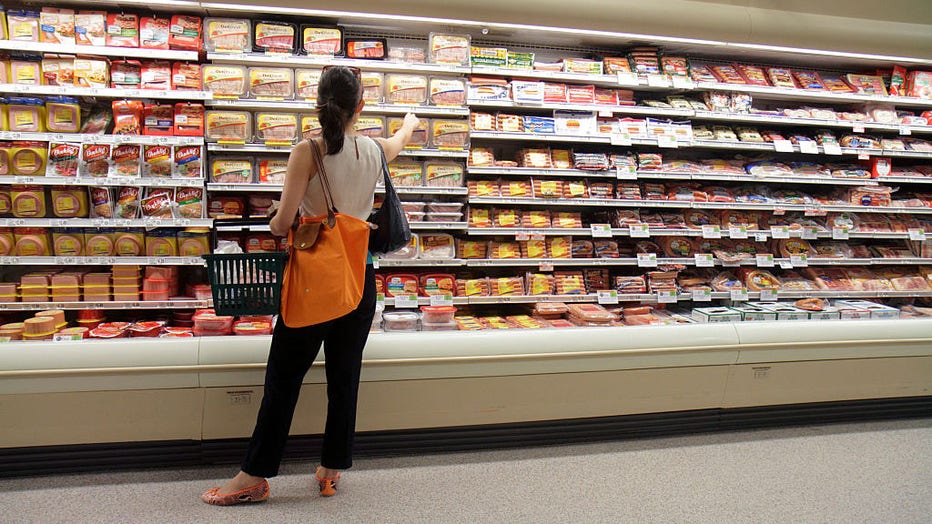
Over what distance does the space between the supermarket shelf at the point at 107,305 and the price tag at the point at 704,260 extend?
3.30 m

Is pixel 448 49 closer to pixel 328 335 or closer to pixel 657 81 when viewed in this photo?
pixel 657 81

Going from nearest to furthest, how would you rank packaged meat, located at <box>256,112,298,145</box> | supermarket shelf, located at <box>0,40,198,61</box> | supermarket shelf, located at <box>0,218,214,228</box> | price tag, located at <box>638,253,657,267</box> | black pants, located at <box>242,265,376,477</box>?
black pants, located at <box>242,265,376,477</box> < supermarket shelf, located at <box>0,40,198,61</box> < supermarket shelf, located at <box>0,218,214,228</box> < packaged meat, located at <box>256,112,298,145</box> < price tag, located at <box>638,253,657,267</box>

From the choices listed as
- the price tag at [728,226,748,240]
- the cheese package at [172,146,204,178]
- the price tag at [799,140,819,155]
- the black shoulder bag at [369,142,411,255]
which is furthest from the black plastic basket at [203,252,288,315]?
the price tag at [799,140,819,155]

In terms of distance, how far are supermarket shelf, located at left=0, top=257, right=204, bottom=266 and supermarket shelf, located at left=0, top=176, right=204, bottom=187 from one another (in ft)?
1.40

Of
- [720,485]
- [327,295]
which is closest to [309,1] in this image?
[327,295]

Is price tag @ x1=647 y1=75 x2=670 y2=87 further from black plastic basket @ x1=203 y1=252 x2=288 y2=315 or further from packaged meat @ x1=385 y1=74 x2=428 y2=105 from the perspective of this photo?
black plastic basket @ x1=203 y1=252 x2=288 y2=315

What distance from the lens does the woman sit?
75.0 inches

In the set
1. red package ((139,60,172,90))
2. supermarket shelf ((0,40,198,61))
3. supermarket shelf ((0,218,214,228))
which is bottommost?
supermarket shelf ((0,218,214,228))

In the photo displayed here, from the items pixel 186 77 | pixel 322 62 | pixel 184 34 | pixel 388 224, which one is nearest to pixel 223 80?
pixel 186 77

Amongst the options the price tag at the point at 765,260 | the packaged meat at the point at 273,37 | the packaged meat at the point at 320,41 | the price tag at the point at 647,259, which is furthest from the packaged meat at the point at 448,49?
the price tag at the point at 765,260

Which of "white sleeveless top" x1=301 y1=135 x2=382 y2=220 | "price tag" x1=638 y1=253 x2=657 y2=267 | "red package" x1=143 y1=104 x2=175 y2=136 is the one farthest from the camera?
"price tag" x1=638 y1=253 x2=657 y2=267

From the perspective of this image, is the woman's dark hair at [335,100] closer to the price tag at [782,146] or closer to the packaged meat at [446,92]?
the packaged meat at [446,92]

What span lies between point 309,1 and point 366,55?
1.82 ft

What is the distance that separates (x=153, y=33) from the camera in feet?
10.6
